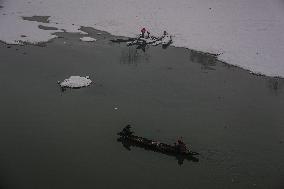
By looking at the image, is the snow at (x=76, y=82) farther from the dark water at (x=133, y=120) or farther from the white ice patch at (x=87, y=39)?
the white ice patch at (x=87, y=39)

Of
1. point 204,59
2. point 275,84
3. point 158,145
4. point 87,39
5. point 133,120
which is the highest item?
point 87,39

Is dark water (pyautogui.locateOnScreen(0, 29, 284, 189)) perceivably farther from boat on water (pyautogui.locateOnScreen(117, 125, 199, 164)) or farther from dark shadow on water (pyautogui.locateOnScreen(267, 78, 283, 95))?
boat on water (pyautogui.locateOnScreen(117, 125, 199, 164))

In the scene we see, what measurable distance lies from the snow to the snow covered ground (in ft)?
34.2

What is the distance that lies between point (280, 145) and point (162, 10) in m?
29.2

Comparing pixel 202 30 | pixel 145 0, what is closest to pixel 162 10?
pixel 145 0

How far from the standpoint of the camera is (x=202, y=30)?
38844 millimetres

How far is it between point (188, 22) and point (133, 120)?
22.9m

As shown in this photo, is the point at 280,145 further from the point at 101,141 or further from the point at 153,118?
the point at 101,141

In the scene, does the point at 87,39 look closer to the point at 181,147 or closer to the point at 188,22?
the point at 188,22

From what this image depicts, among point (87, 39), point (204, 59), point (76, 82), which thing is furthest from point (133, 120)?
point (87, 39)

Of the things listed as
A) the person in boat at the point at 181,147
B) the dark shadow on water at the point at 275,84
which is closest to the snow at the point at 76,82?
the person in boat at the point at 181,147

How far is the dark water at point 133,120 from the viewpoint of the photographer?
16.8 m

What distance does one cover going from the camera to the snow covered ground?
33525 mm

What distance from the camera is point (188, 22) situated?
136 ft
